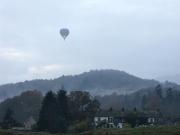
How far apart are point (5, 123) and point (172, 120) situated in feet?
104

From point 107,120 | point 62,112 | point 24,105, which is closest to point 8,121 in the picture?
point 62,112

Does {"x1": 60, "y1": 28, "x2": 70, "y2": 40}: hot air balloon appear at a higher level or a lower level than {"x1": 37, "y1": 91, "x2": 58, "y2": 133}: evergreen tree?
higher

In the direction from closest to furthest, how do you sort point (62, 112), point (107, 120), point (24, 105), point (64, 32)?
point (62, 112)
point (64, 32)
point (107, 120)
point (24, 105)

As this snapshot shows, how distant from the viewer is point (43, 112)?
7406cm

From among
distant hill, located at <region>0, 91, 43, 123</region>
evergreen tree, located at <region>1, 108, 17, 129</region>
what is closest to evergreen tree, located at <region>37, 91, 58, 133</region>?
evergreen tree, located at <region>1, 108, 17, 129</region>

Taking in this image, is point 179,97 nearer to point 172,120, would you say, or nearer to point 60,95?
point 172,120

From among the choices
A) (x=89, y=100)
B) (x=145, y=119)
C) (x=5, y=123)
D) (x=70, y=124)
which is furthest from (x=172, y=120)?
(x=5, y=123)

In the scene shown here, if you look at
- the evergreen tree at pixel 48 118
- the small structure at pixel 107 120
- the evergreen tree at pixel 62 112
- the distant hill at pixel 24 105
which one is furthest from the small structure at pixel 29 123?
the evergreen tree at pixel 48 118

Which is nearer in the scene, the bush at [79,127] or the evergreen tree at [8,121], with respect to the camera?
the bush at [79,127]

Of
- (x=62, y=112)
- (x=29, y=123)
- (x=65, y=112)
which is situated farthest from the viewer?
(x=29, y=123)

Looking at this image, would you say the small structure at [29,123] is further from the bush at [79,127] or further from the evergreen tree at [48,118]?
the evergreen tree at [48,118]

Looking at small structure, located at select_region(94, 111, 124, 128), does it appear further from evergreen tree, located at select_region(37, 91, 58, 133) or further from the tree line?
evergreen tree, located at select_region(37, 91, 58, 133)

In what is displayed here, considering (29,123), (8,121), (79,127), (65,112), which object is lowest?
(79,127)

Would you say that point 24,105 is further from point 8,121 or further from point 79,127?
point 79,127
